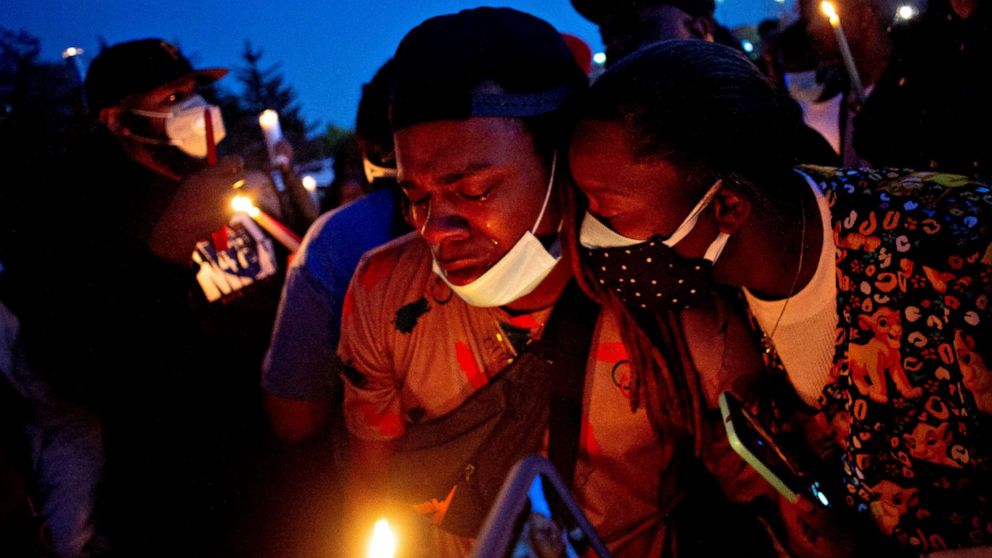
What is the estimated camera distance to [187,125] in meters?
3.87

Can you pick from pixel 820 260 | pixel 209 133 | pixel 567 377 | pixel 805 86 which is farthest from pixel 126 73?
pixel 805 86

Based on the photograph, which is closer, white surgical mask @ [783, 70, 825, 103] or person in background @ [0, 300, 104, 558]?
person in background @ [0, 300, 104, 558]

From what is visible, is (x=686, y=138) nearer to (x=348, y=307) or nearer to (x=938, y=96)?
(x=348, y=307)

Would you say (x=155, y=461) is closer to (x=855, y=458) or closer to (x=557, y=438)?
(x=557, y=438)

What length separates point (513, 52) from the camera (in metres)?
1.93

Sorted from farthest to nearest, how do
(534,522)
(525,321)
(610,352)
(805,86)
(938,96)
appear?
(805,86)
(938,96)
(525,321)
(610,352)
(534,522)

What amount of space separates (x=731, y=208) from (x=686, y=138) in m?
0.28

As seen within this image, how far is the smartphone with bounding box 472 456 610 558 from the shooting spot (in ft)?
2.30

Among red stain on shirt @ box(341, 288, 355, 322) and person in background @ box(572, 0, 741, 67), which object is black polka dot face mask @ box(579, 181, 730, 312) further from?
person in background @ box(572, 0, 741, 67)

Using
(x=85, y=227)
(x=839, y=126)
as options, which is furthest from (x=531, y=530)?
(x=839, y=126)

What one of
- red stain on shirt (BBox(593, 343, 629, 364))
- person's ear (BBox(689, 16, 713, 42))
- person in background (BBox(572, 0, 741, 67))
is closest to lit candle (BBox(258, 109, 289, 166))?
person in background (BBox(572, 0, 741, 67))

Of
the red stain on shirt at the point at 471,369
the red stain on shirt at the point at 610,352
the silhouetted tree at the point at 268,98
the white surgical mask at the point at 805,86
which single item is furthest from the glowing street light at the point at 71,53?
the silhouetted tree at the point at 268,98

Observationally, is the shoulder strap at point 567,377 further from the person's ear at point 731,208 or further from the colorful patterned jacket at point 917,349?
the colorful patterned jacket at point 917,349

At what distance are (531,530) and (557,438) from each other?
1.19 meters
